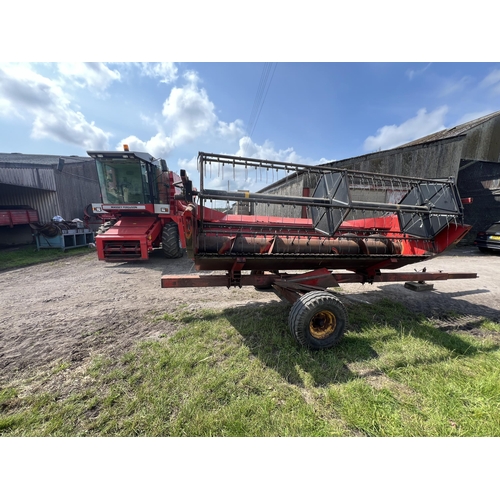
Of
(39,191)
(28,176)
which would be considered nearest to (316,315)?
(28,176)

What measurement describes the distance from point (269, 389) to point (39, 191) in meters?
18.5

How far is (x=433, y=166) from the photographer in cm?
922

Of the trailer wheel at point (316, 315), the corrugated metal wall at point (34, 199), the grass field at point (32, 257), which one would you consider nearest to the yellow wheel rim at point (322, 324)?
the trailer wheel at point (316, 315)

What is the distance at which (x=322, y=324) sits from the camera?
2701 mm

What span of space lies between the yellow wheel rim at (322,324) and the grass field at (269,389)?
24 cm

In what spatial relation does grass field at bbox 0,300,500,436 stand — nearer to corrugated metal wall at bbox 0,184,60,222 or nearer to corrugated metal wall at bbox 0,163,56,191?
corrugated metal wall at bbox 0,163,56,191

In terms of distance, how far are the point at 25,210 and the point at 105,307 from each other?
13.1 metres

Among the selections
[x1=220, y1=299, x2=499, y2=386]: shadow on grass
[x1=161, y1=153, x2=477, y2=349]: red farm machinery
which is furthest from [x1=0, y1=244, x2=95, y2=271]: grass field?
[x1=220, y1=299, x2=499, y2=386]: shadow on grass

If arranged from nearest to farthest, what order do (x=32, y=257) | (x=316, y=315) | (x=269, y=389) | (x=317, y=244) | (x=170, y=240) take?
1. (x=269, y=389)
2. (x=316, y=315)
3. (x=317, y=244)
4. (x=170, y=240)
5. (x=32, y=257)

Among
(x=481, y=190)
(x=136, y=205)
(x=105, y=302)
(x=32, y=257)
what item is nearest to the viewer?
(x=105, y=302)

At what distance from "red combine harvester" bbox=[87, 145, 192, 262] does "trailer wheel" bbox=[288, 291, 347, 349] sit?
16.1 feet

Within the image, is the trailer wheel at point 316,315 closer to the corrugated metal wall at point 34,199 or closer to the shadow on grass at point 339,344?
the shadow on grass at point 339,344

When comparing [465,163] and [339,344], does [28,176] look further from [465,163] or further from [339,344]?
[465,163]

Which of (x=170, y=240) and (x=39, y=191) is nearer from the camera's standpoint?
(x=170, y=240)
